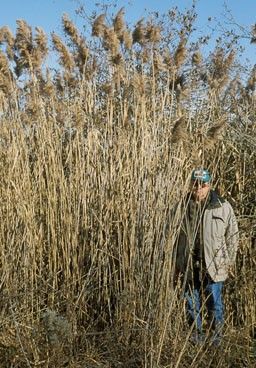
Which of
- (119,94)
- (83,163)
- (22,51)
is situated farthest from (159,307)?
(22,51)

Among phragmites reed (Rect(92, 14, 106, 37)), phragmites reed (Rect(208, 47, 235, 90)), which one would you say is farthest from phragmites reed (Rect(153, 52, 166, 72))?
phragmites reed (Rect(208, 47, 235, 90))

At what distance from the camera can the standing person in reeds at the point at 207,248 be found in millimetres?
3943

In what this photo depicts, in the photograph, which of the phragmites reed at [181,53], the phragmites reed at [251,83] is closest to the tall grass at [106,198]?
the phragmites reed at [181,53]

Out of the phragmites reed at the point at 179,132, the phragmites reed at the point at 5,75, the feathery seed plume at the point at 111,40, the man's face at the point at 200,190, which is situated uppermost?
the feathery seed plume at the point at 111,40

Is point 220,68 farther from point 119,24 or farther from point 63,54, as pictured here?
point 63,54

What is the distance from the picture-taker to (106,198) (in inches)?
171

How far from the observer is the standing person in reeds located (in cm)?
394

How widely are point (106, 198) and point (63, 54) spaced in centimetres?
103

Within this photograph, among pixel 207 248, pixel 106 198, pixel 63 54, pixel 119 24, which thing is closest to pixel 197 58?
pixel 119 24

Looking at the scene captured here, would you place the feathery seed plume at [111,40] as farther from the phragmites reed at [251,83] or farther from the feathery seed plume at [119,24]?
the phragmites reed at [251,83]

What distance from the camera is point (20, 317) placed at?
3.95 m

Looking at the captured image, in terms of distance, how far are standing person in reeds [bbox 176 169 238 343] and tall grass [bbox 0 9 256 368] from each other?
0.46ft

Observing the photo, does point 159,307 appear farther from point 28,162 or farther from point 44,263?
point 28,162

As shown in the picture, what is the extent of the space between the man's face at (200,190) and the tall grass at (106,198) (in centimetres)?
10
